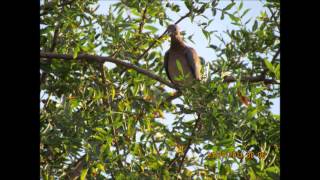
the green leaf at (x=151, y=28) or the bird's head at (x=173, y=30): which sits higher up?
the bird's head at (x=173, y=30)

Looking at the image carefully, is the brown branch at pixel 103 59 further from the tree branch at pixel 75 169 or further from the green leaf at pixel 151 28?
the tree branch at pixel 75 169

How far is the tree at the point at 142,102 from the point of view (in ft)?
10.8

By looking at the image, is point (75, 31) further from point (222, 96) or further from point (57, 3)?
point (222, 96)

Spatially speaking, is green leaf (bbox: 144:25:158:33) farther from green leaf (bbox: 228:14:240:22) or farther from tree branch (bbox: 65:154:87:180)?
tree branch (bbox: 65:154:87:180)

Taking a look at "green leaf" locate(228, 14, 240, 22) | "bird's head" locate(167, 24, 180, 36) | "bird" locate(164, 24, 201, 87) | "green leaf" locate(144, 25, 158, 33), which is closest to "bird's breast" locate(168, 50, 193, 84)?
"bird" locate(164, 24, 201, 87)

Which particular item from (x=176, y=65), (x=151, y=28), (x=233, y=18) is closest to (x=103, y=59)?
(x=151, y=28)

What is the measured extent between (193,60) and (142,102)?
1807mm

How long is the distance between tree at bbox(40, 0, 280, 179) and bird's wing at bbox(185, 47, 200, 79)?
2.69 ft

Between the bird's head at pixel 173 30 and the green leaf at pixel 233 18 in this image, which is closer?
the green leaf at pixel 233 18

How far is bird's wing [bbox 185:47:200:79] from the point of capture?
578cm

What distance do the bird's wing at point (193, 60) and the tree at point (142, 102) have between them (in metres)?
0.82

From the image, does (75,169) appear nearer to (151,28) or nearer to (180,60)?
(151,28)

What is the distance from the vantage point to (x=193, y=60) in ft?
19.3

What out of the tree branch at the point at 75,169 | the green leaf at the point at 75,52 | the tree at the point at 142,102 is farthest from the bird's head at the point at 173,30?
the tree branch at the point at 75,169
